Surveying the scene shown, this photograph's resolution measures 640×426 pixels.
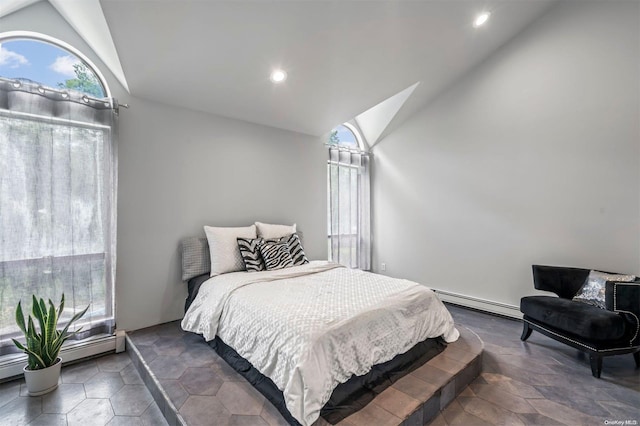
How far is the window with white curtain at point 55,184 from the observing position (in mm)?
2107

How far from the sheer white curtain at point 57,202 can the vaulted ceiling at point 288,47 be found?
61cm

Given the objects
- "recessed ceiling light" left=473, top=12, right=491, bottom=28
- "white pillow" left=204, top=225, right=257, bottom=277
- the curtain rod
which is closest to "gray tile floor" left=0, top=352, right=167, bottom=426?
"white pillow" left=204, top=225, right=257, bottom=277

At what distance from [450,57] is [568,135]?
156cm

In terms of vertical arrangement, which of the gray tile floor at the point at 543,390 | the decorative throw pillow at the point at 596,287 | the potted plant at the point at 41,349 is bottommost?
the gray tile floor at the point at 543,390

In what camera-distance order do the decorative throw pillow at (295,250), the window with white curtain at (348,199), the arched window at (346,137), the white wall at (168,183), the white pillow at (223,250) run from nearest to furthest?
the white wall at (168,183)
the white pillow at (223,250)
the decorative throw pillow at (295,250)
the window with white curtain at (348,199)
the arched window at (346,137)

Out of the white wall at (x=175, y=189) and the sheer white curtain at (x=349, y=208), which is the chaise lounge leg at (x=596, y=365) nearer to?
the sheer white curtain at (x=349, y=208)

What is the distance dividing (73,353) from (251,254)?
1643 mm

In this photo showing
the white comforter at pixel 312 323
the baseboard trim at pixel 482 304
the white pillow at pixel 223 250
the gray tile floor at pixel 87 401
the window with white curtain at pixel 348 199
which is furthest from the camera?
the window with white curtain at pixel 348 199

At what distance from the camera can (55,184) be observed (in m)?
2.27

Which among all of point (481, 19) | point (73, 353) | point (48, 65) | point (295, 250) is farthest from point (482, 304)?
point (48, 65)

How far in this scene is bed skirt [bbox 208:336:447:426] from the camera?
5.21 ft

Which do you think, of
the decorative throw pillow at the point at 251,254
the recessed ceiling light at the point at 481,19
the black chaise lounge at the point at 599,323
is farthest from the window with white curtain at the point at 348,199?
the black chaise lounge at the point at 599,323

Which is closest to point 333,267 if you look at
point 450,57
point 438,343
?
point 438,343

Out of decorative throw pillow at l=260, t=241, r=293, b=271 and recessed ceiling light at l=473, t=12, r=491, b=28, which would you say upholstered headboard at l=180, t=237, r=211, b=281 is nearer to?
decorative throw pillow at l=260, t=241, r=293, b=271
